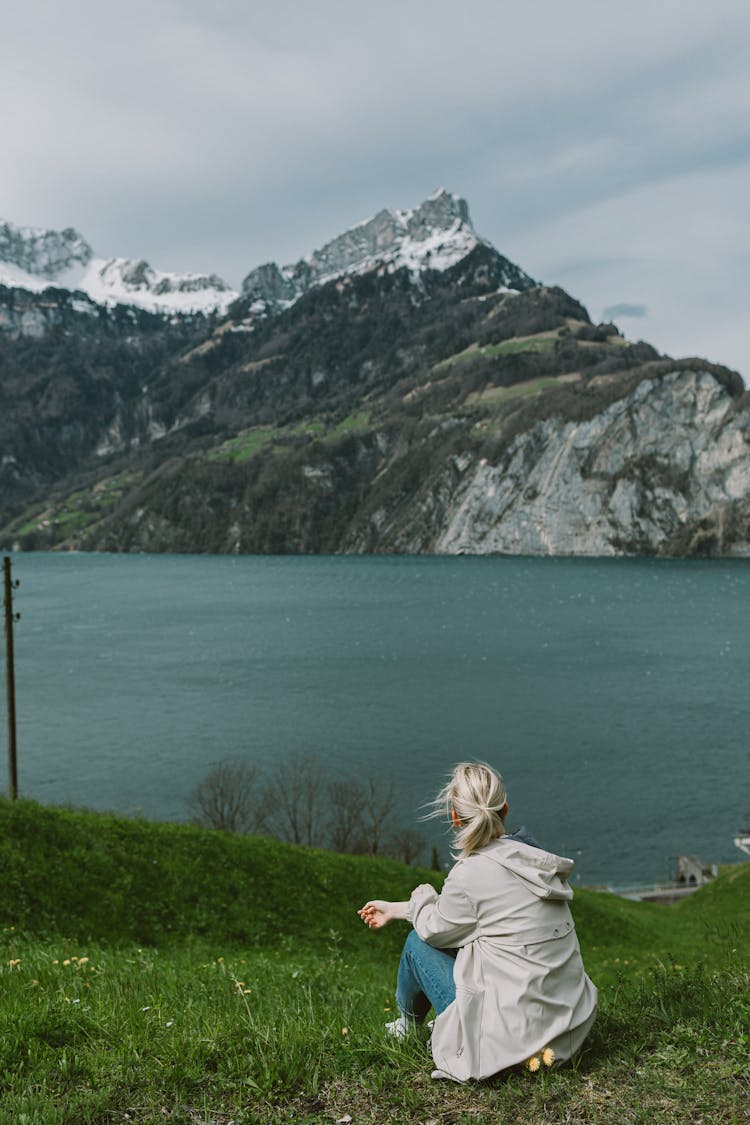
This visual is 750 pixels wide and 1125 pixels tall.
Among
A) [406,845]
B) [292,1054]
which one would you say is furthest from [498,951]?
[406,845]

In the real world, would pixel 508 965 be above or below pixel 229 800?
above

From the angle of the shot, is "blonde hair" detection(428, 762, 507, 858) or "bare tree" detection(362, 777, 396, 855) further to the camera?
"bare tree" detection(362, 777, 396, 855)

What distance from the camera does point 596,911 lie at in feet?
80.1

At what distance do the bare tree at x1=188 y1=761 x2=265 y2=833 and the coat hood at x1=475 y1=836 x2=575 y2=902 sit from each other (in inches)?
1645

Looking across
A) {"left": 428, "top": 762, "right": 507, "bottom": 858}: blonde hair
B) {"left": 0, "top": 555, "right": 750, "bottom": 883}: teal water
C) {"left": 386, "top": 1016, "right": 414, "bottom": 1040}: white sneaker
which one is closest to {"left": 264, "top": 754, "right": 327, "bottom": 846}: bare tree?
{"left": 0, "top": 555, "right": 750, "bottom": 883}: teal water

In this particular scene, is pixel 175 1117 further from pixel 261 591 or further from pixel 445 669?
pixel 261 591

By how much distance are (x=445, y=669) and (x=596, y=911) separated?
57.8m

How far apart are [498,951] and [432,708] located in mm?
63437

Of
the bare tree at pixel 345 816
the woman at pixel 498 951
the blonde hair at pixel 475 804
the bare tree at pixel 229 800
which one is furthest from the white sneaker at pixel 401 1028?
the bare tree at pixel 229 800

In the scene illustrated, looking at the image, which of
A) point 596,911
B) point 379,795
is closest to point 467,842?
point 596,911

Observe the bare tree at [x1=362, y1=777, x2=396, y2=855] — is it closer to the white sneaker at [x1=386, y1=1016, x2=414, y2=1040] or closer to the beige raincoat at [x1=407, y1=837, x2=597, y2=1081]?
the white sneaker at [x1=386, y1=1016, x2=414, y2=1040]

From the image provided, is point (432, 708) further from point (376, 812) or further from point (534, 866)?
point (534, 866)

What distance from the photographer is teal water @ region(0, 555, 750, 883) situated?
47.8m

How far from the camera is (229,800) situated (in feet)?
153
